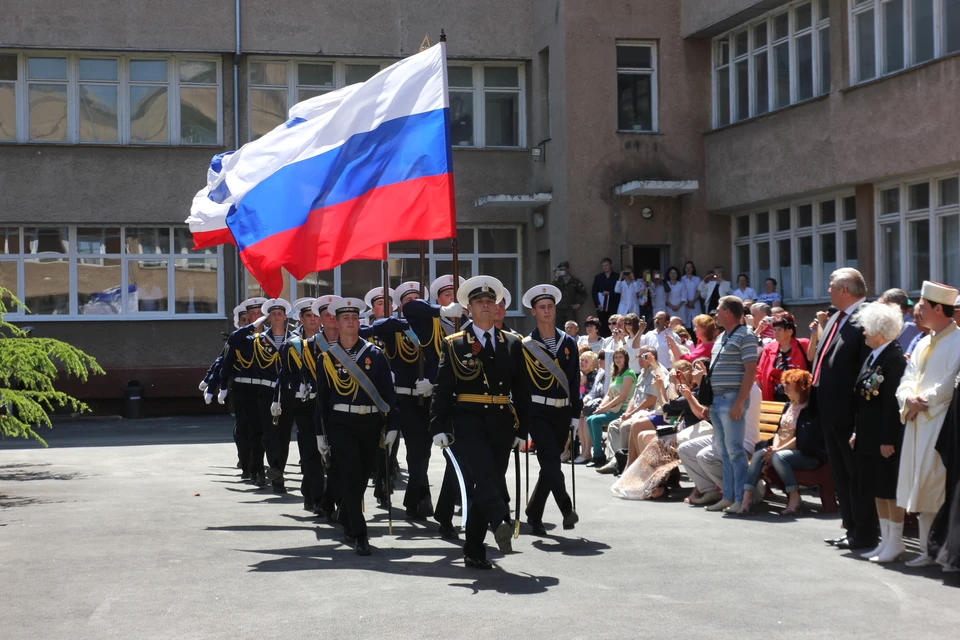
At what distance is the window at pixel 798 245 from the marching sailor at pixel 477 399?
616 inches

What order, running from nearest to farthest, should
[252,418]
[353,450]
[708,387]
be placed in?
[353,450] < [708,387] < [252,418]

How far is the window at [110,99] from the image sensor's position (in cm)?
2938

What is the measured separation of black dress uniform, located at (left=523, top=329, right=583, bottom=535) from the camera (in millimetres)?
10789

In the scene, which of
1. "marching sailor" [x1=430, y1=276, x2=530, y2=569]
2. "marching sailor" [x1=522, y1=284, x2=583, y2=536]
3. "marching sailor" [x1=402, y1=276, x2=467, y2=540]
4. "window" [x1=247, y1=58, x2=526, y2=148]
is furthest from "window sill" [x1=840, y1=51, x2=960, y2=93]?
"marching sailor" [x1=430, y1=276, x2=530, y2=569]

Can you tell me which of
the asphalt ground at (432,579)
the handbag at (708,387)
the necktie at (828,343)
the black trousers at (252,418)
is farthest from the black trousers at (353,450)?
the black trousers at (252,418)

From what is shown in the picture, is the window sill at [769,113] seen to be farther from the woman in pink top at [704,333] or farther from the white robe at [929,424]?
the white robe at [929,424]

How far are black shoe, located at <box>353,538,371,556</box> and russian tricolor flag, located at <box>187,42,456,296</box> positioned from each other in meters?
2.70

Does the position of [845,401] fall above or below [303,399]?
above

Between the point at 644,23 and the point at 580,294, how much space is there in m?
6.00

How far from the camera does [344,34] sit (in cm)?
2977

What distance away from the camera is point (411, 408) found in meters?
11.9

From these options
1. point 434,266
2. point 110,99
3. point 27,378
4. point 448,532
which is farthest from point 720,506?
point 110,99

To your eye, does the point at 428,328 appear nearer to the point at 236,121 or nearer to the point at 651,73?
the point at 651,73

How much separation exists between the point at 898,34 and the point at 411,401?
13230mm
